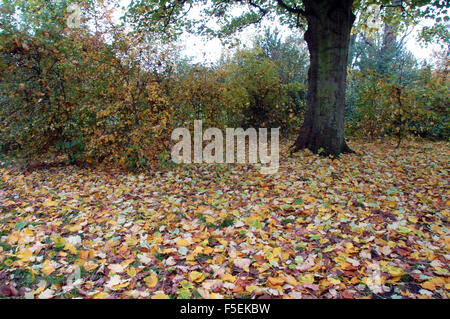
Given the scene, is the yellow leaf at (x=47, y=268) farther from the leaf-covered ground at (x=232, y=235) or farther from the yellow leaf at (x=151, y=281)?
the yellow leaf at (x=151, y=281)

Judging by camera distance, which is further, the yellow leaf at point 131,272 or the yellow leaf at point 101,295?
the yellow leaf at point 131,272

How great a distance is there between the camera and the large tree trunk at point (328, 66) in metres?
5.98

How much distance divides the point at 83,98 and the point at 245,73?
438 centimetres

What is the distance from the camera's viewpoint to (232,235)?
305cm

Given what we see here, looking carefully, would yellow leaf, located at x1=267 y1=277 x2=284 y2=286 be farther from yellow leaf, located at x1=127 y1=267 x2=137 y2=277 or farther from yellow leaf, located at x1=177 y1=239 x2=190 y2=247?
yellow leaf, located at x1=127 y1=267 x2=137 y2=277

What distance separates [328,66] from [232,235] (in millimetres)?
4669

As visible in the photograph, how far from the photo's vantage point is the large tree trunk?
5984 millimetres

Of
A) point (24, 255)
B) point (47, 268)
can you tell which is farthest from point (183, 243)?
point (24, 255)

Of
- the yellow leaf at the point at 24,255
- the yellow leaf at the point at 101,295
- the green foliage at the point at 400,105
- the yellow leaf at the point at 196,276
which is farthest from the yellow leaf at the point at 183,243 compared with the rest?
the green foliage at the point at 400,105

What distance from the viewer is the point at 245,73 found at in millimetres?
8234

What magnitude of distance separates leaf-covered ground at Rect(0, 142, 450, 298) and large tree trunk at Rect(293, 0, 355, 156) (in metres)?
1.12

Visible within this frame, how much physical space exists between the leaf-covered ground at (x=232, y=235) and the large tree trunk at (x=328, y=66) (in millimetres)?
1118
